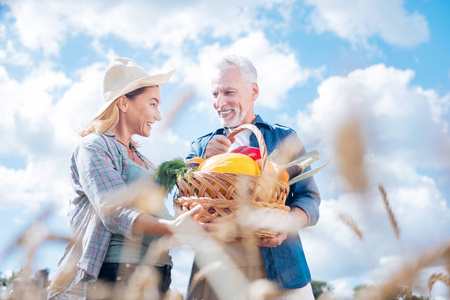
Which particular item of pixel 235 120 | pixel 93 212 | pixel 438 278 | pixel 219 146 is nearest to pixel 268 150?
pixel 235 120

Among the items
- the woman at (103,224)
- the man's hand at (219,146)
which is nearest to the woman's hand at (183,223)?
the woman at (103,224)

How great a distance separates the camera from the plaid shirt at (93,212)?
2.09 metres

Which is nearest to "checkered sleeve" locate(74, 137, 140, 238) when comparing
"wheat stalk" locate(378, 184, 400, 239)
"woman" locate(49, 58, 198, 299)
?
"woman" locate(49, 58, 198, 299)

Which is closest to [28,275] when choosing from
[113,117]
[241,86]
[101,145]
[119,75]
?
[101,145]

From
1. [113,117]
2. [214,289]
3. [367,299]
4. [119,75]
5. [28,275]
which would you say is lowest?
[367,299]

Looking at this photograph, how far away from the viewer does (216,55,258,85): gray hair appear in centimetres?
316

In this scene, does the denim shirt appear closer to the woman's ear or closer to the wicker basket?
the wicker basket

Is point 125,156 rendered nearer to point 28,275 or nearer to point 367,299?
point 28,275

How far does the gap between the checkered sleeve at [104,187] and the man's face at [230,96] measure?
1.03 m

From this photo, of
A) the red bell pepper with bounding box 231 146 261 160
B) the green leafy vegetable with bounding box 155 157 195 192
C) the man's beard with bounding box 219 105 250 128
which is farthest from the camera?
the man's beard with bounding box 219 105 250 128

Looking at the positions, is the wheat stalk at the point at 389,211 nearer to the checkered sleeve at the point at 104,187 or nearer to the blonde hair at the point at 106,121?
the checkered sleeve at the point at 104,187

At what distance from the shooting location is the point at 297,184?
287cm

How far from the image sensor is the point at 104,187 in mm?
2119

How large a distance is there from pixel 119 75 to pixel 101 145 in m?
0.66
